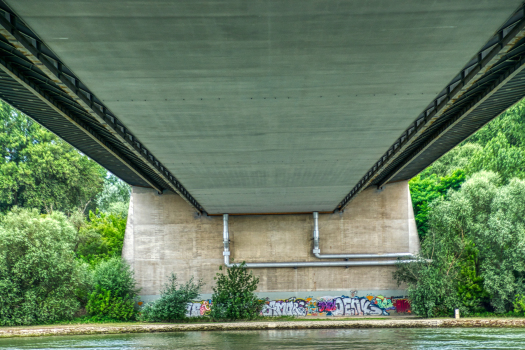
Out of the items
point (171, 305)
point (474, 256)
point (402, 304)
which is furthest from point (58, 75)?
point (474, 256)

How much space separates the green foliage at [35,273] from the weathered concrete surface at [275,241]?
3.96m

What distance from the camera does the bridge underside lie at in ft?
28.1

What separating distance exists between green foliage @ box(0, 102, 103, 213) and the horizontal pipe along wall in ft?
72.4

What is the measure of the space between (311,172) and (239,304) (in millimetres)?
12094

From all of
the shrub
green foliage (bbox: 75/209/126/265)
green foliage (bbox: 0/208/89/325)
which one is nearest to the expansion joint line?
green foliage (bbox: 0/208/89/325)

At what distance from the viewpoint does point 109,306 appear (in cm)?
3069

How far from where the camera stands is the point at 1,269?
94.3 feet

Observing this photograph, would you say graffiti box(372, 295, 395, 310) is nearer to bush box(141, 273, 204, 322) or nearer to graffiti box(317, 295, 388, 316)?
graffiti box(317, 295, 388, 316)

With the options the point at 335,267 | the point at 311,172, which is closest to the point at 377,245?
the point at 335,267

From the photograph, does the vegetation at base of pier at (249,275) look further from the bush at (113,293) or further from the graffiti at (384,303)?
the graffiti at (384,303)

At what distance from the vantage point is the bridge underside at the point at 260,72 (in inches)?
337

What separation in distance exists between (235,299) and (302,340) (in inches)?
Answer: 376

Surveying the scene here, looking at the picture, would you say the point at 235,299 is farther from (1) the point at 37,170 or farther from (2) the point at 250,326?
(1) the point at 37,170

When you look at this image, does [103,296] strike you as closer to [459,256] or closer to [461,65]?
[459,256]
